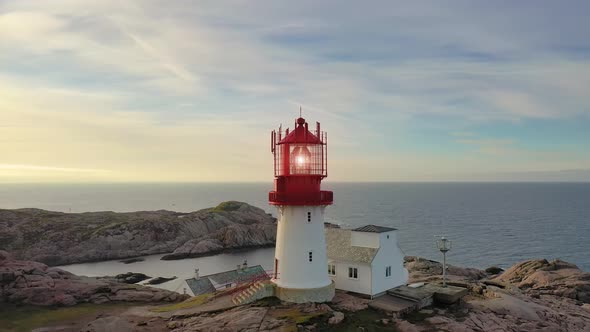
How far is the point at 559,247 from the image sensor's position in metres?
96.5

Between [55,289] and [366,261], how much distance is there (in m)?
27.0

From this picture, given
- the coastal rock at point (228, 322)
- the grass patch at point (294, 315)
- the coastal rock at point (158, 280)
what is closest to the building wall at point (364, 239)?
the grass patch at point (294, 315)

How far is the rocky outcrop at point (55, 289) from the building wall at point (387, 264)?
747 inches

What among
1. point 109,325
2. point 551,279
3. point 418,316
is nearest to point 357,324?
point 418,316

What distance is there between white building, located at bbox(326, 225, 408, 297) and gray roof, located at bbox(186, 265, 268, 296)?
9.30 m

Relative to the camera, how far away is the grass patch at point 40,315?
100.0 ft

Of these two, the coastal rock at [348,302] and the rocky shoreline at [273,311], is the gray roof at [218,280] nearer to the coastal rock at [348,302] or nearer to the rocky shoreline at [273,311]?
the rocky shoreline at [273,311]

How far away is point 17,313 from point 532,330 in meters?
38.2

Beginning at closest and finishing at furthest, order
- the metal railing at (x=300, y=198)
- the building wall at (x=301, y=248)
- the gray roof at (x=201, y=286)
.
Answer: the metal railing at (x=300, y=198), the building wall at (x=301, y=248), the gray roof at (x=201, y=286)

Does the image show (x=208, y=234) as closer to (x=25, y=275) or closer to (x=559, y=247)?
(x=25, y=275)

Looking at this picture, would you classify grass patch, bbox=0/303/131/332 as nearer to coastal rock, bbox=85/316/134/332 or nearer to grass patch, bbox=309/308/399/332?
coastal rock, bbox=85/316/134/332

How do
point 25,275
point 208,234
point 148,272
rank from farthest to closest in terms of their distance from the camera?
point 208,234, point 148,272, point 25,275

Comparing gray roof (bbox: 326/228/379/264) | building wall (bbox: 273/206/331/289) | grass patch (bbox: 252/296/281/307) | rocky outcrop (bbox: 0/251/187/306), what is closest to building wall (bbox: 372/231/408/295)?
gray roof (bbox: 326/228/379/264)

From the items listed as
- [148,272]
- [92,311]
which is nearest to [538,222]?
[148,272]
